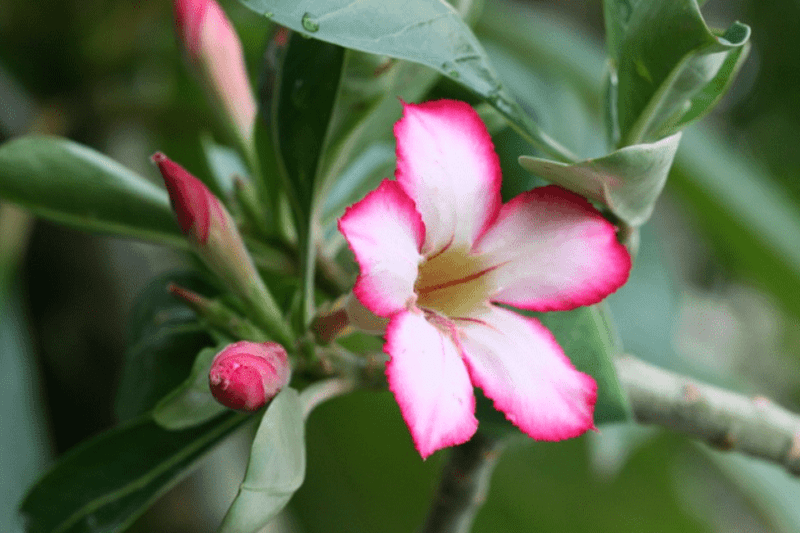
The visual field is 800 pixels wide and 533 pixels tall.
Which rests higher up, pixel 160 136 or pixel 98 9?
pixel 98 9

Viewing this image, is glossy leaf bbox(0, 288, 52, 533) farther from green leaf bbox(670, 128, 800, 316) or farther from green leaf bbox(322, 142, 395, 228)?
green leaf bbox(670, 128, 800, 316)

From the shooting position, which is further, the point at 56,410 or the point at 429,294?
the point at 56,410

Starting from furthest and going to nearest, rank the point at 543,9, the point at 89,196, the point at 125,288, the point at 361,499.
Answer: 1. the point at 543,9
2. the point at 361,499
3. the point at 125,288
4. the point at 89,196

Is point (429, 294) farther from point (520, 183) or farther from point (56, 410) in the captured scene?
point (56, 410)

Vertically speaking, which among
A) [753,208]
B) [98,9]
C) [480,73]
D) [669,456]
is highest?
[480,73]

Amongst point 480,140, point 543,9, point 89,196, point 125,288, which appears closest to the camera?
point 480,140

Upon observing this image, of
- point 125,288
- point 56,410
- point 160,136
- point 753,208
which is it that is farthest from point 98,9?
point 753,208

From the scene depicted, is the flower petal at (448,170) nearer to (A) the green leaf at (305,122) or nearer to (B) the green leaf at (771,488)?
(A) the green leaf at (305,122)

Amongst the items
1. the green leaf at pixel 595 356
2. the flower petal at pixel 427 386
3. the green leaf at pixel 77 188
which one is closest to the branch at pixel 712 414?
the green leaf at pixel 595 356
